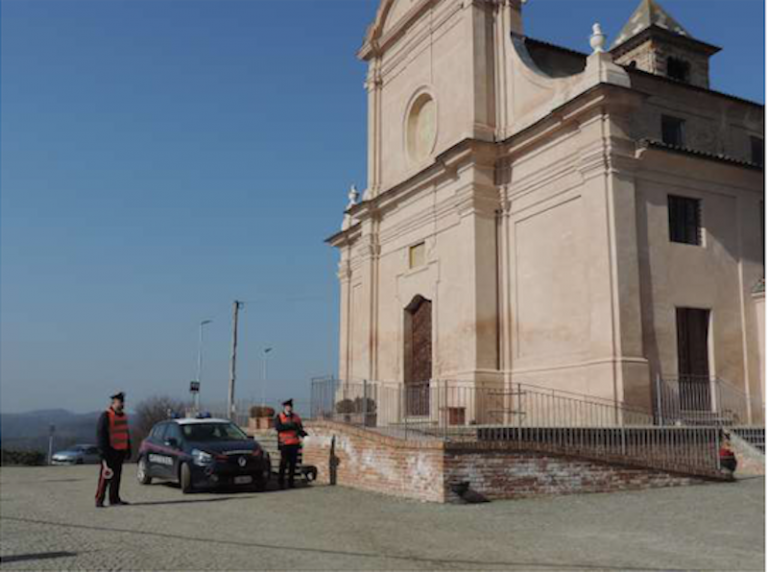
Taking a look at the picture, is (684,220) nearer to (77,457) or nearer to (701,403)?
(701,403)

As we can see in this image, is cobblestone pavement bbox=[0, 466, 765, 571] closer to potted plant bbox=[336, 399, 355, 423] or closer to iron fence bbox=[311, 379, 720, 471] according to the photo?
iron fence bbox=[311, 379, 720, 471]

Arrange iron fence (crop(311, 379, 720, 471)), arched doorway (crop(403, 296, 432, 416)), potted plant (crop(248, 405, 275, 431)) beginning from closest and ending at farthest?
iron fence (crop(311, 379, 720, 471)) < potted plant (crop(248, 405, 275, 431)) < arched doorway (crop(403, 296, 432, 416))

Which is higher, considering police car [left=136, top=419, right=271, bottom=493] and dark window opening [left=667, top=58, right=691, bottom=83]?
dark window opening [left=667, top=58, right=691, bottom=83]

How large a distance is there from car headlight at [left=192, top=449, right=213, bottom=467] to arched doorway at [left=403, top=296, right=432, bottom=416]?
9.01 m

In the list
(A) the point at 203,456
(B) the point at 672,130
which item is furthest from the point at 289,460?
(B) the point at 672,130

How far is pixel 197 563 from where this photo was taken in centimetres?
796

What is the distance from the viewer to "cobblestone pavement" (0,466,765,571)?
8.13m

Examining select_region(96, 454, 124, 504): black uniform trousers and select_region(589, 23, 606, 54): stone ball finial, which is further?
select_region(589, 23, 606, 54): stone ball finial

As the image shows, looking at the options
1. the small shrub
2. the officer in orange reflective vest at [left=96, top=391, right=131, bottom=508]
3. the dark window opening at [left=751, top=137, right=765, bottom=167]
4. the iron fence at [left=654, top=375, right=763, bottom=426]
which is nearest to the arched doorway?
the iron fence at [left=654, top=375, right=763, bottom=426]

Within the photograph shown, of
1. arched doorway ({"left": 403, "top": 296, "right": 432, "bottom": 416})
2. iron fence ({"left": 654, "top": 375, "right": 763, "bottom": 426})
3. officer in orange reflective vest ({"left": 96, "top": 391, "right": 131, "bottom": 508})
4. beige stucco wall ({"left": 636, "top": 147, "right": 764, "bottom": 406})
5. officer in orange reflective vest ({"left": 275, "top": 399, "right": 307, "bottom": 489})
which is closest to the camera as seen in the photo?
officer in orange reflective vest ({"left": 96, "top": 391, "right": 131, "bottom": 508})

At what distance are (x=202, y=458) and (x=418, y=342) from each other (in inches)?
424

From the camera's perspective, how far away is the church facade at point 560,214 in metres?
17.8

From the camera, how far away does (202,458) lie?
1470cm

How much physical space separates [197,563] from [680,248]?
14236 mm
